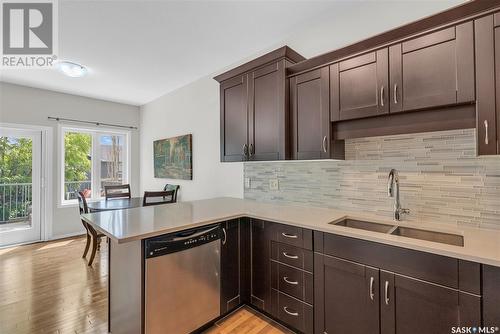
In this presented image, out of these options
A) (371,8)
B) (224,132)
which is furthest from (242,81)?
(371,8)

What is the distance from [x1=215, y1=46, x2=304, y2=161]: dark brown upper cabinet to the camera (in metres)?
2.09

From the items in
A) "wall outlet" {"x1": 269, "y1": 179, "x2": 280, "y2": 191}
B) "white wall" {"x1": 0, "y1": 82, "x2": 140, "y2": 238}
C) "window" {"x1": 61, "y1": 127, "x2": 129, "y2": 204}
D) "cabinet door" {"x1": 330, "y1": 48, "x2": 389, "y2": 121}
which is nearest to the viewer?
"cabinet door" {"x1": 330, "y1": 48, "x2": 389, "y2": 121}

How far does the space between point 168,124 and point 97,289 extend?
2.82 metres

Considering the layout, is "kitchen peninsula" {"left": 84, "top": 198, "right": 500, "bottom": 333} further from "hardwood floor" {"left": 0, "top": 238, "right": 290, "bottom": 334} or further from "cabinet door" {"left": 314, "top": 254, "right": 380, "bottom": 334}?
"hardwood floor" {"left": 0, "top": 238, "right": 290, "bottom": 334}

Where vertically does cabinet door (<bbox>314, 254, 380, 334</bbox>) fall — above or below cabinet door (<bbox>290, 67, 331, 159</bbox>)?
below

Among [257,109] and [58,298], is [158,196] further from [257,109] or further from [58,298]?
[257,109]

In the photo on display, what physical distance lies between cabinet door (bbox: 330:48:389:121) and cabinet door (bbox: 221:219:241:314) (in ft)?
4.02

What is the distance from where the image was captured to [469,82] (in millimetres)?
1298

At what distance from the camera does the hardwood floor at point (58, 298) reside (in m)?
1.87

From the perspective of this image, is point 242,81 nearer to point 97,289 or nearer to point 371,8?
point 371,8

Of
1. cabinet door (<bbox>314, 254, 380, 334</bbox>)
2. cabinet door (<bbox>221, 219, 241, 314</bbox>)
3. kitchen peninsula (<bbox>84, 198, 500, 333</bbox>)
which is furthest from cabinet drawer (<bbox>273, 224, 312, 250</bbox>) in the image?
cabinet door (<bbox>221, 219, 241, 314</bbox>)

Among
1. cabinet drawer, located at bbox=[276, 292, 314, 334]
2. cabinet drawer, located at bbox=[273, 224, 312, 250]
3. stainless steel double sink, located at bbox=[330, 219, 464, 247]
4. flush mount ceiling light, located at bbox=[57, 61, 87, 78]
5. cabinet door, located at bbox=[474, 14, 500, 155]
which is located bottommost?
cabinet drawer, located at bbox=[276, 292, 314, 334]

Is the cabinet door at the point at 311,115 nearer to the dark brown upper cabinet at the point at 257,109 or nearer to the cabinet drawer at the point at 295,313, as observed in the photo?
the dark brown upper cabinet at the point at 257,109

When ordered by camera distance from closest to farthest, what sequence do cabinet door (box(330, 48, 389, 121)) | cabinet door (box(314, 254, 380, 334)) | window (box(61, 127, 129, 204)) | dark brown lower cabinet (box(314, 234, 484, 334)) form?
dark brown lower cabinet (box(314, 234, 484, 334)) → cabinet door (box(314, 254, 380, 334)) → cabinet door (box(330, 48, 389, 121)) → window (box(61, 127, 129, 204))
